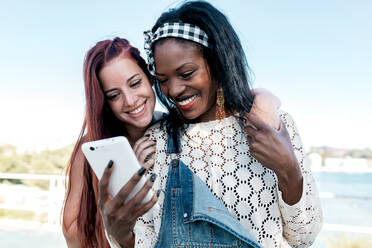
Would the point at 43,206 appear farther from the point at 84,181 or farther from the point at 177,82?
the point at 177,82

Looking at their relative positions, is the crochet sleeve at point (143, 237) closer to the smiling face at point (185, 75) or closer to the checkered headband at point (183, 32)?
the smiling face at point (185, 75)

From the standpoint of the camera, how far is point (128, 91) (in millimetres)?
1445

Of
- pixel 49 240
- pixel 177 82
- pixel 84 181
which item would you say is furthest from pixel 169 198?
pixel 49 240

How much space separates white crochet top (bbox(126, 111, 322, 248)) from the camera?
1134 mm

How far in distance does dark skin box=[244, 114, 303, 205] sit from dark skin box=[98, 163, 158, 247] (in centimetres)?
37

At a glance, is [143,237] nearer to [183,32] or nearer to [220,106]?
[220,106]

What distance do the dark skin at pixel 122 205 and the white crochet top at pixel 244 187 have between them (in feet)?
0.41

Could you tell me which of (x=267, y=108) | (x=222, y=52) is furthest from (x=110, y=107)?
(x=267, y=108)

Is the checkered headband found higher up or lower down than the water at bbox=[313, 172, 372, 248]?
higher up

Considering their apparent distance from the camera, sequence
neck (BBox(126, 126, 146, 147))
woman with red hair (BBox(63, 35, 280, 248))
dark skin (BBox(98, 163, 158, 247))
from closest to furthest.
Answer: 1. dark skin (BBox(98, 163, 158, 247))
2. woman with red hair (BBox(63, 35, 280, 248))
3. neck (BBox(126, 126, 146, 147))

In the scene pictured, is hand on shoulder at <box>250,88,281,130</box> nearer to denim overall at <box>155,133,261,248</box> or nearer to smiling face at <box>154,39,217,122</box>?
smiling face at <box>154,39,217,122</box>

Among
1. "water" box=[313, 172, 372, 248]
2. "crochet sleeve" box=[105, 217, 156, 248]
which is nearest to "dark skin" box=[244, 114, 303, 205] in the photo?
"crochet sleeve" box=[105, 217, 156, 248]

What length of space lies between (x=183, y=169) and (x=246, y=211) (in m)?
0.26

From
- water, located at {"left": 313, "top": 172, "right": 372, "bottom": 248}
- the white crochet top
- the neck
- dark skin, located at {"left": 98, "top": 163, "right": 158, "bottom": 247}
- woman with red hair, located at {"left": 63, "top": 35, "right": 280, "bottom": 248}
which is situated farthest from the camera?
water, located at {"left": 313, "top": 172, "right": 372, "bottom": 248}
